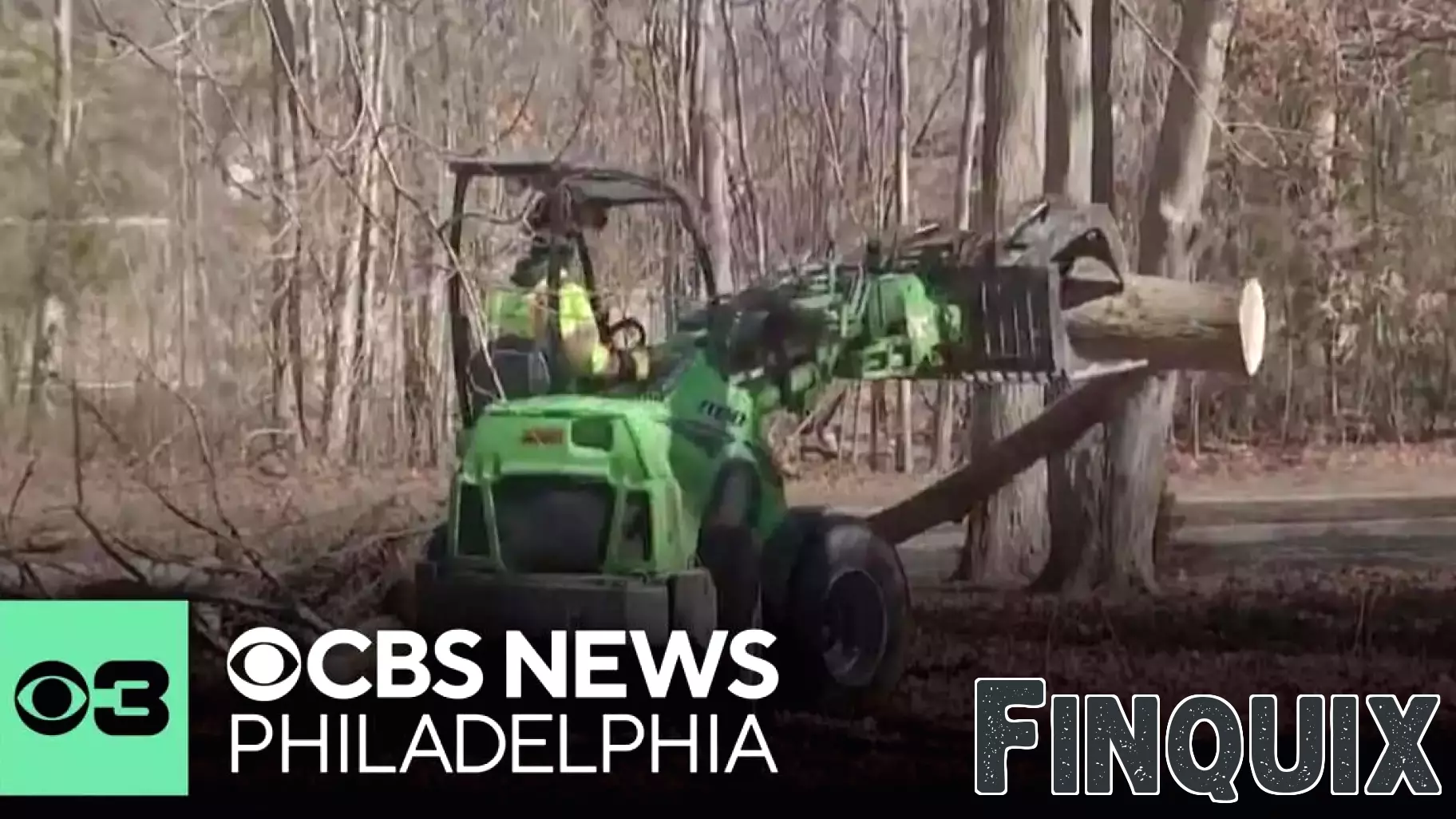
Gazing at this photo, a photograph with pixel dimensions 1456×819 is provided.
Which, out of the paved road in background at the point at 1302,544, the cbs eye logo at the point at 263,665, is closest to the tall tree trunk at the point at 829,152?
the paved road in background at the point at 1302,544

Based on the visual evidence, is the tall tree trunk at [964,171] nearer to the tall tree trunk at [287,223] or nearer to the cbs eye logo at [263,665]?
the tall tree trunk at [287,223]

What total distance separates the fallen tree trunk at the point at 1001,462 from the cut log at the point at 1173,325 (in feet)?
0.22

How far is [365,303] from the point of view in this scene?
2.16 metres

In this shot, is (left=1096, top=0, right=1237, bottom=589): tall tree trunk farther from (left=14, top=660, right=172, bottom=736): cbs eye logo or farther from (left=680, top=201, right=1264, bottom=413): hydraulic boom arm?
(left=14, top=660, right=172, bottom=736): cbs eye logo

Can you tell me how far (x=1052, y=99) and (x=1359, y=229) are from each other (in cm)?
64

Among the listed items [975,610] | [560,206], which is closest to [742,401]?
[560,206]

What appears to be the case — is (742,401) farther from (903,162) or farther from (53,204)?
(53,204)

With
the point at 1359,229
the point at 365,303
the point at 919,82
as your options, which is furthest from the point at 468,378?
the point at 1359,229

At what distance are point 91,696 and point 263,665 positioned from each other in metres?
0.34

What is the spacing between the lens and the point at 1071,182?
2180 millimetres

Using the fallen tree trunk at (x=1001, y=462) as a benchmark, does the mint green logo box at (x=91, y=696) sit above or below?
below

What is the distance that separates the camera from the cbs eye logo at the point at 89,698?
2.22m

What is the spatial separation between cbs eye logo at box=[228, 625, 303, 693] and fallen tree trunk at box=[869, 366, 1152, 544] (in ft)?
3.81

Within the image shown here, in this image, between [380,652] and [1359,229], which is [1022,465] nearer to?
[1359,229]
